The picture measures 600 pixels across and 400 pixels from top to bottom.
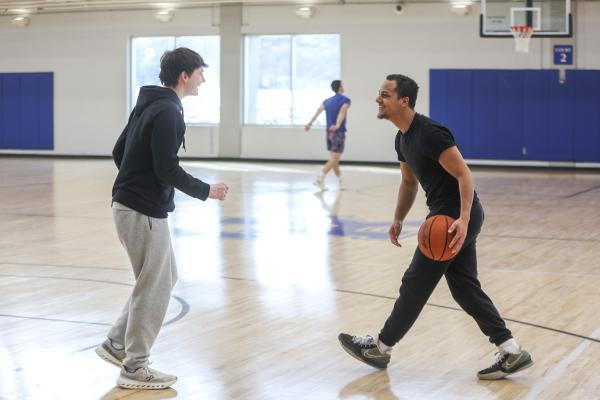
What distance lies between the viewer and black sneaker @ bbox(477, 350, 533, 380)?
16.3 ft

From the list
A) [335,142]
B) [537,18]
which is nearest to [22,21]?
[335,142]

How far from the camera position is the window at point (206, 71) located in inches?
1061

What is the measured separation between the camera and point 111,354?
16.2ft

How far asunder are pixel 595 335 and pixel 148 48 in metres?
23.1

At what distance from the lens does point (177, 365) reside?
Answer: 17.1 feet

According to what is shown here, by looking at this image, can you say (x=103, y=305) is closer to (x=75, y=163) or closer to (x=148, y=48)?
(x=75, y=163)

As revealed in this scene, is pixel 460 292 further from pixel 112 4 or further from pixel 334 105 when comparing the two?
pixel 112 4

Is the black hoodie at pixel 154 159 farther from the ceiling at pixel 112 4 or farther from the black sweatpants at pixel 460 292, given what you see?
the ceiling at pixel 112 4

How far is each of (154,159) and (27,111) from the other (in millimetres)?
25468

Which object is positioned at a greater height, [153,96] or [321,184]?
[153,96]

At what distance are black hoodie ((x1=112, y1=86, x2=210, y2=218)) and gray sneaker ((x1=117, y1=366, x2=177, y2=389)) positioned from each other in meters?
0.76

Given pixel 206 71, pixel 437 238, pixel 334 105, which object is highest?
pixel 206 71

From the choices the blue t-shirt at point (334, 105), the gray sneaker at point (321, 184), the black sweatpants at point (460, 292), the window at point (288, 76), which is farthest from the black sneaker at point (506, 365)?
the window at point (288, 76)

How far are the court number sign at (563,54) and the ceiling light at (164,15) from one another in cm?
1022
